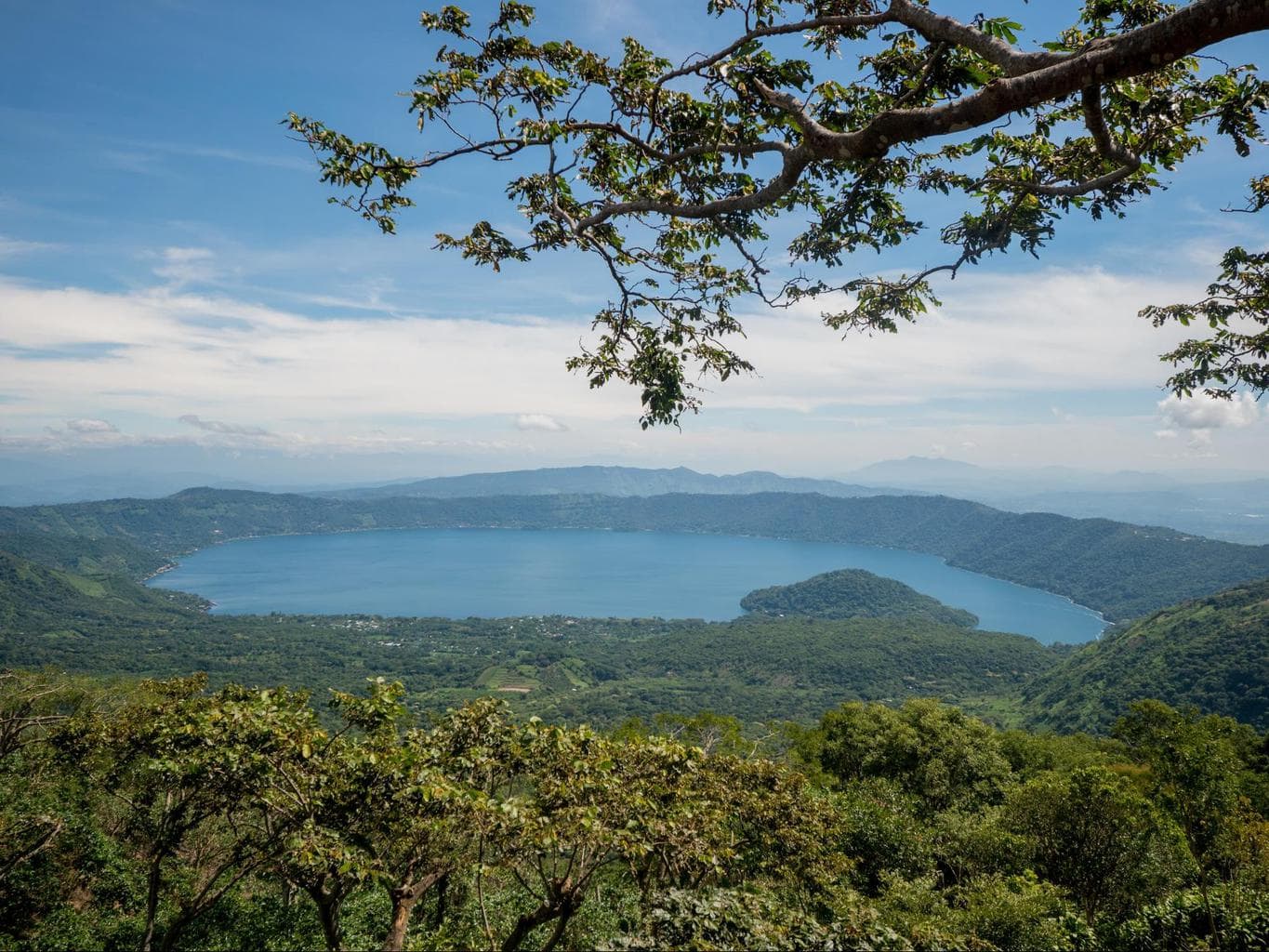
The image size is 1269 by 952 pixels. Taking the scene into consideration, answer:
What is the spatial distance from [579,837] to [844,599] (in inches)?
5454

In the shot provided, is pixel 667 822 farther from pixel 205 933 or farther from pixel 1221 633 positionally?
pixel 1221 633

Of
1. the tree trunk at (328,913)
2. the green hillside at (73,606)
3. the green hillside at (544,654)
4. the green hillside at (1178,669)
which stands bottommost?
the green hillside at (544,654)

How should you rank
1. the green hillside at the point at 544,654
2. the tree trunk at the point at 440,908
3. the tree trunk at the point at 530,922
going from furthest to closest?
the green hillside at the point at 544,654 → the tree trunk at the point at 440,908 → the tree trunk at the point at 530,922

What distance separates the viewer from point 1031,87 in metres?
2.37

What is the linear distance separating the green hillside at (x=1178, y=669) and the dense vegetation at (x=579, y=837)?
4742 cm

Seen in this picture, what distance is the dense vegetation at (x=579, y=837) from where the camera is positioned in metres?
5.36

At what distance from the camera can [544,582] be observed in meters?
152

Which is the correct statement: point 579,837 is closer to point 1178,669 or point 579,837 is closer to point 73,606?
point 1178,669

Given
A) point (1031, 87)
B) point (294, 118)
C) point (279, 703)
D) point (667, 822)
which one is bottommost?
point (667, 822)

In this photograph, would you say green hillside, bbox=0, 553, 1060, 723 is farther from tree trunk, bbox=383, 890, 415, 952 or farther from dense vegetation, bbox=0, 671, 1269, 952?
tree trunk, bbox=383, 890, 415, 952

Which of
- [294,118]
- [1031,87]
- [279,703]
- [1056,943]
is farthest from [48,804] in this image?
[1031,87]

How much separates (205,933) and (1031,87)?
48.3 feet

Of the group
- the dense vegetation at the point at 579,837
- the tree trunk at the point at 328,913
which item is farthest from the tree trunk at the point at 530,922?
the tree trunk at the point at 328,913

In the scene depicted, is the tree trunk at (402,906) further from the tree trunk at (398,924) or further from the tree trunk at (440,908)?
the tree trunk at (440,908)
